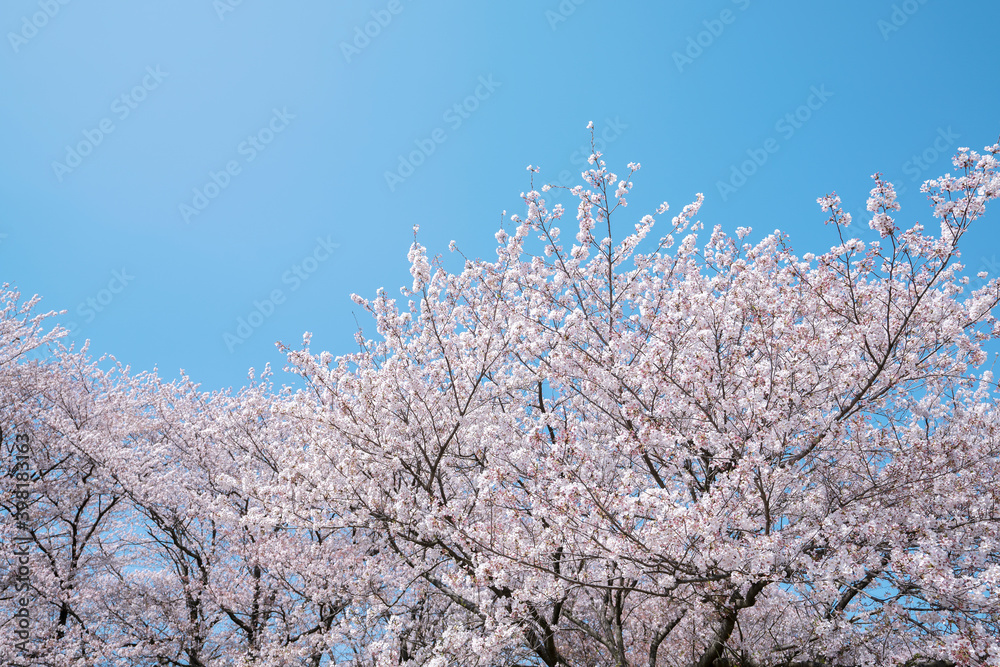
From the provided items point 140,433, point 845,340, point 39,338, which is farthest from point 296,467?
point 39,338

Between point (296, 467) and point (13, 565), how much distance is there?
8.42m

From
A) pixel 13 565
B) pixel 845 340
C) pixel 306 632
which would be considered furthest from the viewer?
pixel 13 565

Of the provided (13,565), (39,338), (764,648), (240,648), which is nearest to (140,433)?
(39,338)

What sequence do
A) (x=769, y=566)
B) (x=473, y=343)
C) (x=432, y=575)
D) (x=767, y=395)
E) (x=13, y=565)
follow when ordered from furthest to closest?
(x=13, y=565)
(x=473, y=343)
(x=432, y=575)
(x=767, y=395)
(x=769, y=566)

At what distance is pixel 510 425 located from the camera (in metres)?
8.27

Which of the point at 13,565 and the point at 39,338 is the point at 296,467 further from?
the point at 39,338

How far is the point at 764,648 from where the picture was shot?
7.84m

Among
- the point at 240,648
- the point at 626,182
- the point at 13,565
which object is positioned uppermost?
the point at 626,182

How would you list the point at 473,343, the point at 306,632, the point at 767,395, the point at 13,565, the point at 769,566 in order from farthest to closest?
the point at 13,565
the point at 306,632
the point at 473,343
the point at 767,395
the point at 769,566

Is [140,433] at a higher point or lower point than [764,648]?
higher

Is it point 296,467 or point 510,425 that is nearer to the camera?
point 296,467

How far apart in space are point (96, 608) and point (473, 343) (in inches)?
400

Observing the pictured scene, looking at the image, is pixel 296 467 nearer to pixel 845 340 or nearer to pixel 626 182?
pixel 626 182

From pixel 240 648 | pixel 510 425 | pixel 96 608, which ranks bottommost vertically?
pixel 240 648
